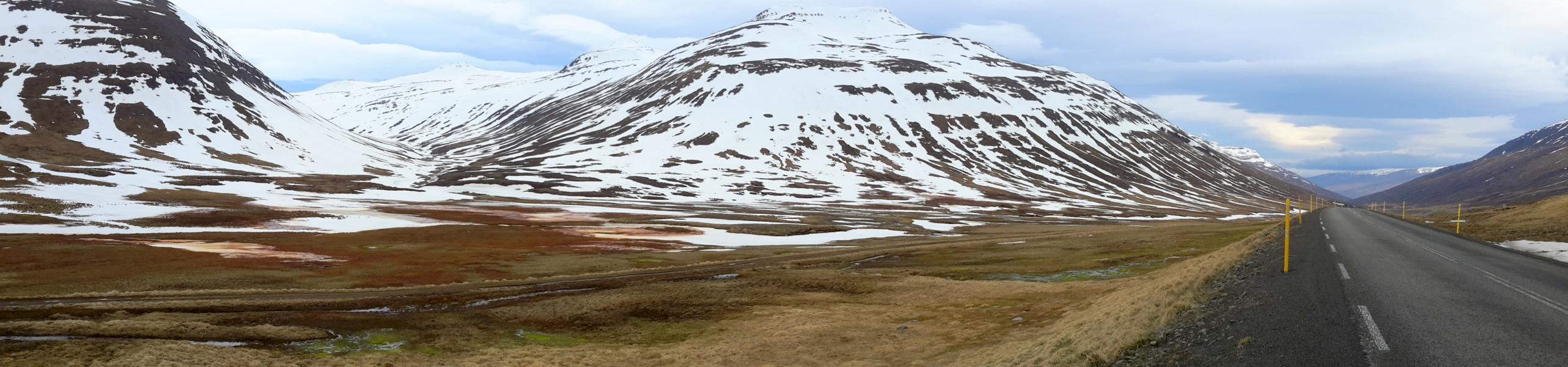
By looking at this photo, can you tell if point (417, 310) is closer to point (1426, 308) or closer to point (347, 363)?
point (347, 363)

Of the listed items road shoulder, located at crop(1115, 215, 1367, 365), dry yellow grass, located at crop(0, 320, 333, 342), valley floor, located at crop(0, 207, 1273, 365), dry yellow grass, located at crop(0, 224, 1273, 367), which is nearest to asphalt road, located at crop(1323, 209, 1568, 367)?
road shoulder, located at crop(1115, 215, 1367, 365)

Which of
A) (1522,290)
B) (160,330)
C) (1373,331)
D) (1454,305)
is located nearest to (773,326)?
(1373,331)

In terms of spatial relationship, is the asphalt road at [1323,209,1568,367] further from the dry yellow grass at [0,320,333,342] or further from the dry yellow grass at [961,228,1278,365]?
the dry yellow grass at [0,320,333,342]

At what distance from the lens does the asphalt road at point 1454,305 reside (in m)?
12.3

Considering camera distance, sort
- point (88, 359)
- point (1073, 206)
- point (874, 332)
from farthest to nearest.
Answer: point (1073, 206)
point (874, 332)
point (88, 359)

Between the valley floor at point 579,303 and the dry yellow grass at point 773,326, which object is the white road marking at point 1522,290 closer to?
the dry yellow grass at point 773,326

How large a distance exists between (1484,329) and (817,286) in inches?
1126

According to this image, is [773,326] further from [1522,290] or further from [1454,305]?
[1522,290]

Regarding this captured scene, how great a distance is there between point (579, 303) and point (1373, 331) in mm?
30335

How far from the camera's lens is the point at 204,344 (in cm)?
2483

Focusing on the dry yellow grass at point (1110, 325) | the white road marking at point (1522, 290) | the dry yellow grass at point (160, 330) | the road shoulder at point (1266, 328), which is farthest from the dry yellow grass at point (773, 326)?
the white road marking at point (1522, 290)

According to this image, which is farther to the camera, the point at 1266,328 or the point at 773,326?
the point at 773,326

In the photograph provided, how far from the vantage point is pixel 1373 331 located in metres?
13.7

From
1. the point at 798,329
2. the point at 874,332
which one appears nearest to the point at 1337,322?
the point at 874,332
